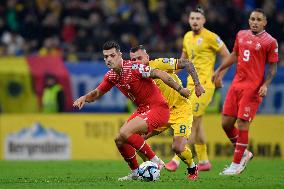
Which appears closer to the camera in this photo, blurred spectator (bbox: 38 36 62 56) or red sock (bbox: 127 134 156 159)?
red sock (bbox: 127 134 156 159)

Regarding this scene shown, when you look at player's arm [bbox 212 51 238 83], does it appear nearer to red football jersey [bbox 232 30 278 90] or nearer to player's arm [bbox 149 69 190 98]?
red football jersey [bbox 232 30 278 90]

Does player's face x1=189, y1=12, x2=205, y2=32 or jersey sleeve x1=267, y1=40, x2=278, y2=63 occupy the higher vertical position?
player's face x1=189, y1=12, x2=205, y2=32

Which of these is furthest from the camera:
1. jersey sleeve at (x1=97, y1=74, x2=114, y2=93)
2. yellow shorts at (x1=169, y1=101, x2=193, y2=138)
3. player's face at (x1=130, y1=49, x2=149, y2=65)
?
yellow shorts at (x1=169, y1=101, x2=193, y2=138)

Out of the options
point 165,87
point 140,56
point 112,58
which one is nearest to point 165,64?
point 140,56

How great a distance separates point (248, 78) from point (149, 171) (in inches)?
121

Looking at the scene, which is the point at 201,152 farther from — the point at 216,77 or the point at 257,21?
the point at 257,21

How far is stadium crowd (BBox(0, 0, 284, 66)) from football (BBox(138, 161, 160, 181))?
37.0ft

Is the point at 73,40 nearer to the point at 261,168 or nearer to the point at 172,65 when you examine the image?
the point at 261,168

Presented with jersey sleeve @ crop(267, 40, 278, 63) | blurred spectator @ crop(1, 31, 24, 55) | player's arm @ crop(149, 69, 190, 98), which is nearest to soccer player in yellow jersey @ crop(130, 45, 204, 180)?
player's arm @ crop(149, 69, 190, 98)

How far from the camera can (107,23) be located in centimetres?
2539

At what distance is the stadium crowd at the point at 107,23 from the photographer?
80.7ft

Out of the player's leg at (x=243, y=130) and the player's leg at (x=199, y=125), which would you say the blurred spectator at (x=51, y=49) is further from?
the player's leg at (x=243, y=130)

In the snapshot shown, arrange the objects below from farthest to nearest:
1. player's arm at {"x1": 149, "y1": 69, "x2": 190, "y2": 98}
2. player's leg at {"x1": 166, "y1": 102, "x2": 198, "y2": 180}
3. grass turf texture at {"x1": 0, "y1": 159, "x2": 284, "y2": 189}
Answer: player's leg at {"x1": 166, "y1": 102, "x2": 198, "y2": 180}, player's arm at {"x1": 149, "y1": 69, "x2": 190, "y2": 98}, grass turf texture at {"x1": 0, "y1": 159, "x2": 284, "y2": 189}

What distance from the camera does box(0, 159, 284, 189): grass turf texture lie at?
12141mm
